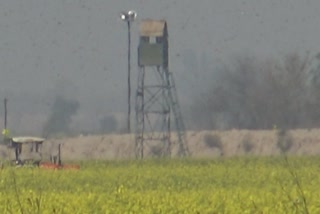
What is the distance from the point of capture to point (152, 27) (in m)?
79.7

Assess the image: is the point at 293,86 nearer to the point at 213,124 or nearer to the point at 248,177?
the point at 213,124

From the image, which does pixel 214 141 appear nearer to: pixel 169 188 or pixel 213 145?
Answer: pixel 213 145

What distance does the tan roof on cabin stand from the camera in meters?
78.9

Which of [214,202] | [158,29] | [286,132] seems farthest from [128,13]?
[214,202]

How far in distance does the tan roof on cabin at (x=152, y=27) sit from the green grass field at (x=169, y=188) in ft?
50.6

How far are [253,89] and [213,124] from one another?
562 inches

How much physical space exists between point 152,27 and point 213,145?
3090cm

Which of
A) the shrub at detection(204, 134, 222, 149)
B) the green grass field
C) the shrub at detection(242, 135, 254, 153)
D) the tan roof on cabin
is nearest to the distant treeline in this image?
the shrub at detection(204, 134, 222, 149)

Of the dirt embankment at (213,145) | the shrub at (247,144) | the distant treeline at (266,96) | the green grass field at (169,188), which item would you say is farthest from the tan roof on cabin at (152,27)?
the distant treeline at (266,96)

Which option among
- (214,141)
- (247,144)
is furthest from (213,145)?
(247,144)

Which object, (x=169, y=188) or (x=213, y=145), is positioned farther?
(x=213, y=145)

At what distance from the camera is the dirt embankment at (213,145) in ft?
340

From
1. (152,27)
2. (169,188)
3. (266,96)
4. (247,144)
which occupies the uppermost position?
(152,27)

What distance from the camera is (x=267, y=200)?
2366 cm
